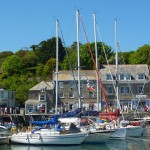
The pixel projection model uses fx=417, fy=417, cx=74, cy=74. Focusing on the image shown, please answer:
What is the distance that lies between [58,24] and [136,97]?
105 ft

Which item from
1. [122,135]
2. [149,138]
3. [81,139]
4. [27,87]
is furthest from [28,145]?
[27,87]

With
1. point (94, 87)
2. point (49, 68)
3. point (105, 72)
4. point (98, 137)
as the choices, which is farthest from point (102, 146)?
point (49, 68)

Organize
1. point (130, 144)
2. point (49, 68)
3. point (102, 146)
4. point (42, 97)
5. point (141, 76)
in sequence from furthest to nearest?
1. point (49, 68)
2. point (141, 76)
3. point (42, 97)
4. point (130, 144)
5. point (102, 146)

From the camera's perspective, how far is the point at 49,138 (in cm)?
4050

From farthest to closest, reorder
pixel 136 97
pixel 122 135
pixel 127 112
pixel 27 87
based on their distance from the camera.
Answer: pixel 27 87
pixel 136 97
pixel 127 112
pixel 122 135

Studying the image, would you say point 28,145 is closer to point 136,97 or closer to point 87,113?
point 87,113

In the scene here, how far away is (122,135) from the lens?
4603 centimetres

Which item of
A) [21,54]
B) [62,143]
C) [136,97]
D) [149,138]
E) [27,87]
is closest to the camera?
[62,143]

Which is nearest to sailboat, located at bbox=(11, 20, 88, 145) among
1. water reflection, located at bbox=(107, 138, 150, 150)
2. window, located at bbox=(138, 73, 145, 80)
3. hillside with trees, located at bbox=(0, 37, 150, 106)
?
water reflection, located at bbox=(107, 138, 150, 150)

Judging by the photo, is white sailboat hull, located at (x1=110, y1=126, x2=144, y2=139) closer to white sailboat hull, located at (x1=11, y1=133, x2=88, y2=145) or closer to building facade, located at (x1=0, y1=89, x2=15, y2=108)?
white sailboat hull, located at (x1=11, y1=133, x2=88, y2=145)

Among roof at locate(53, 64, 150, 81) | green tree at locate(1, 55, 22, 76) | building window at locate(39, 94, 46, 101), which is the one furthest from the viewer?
green tree at locate(1, 55, 22, 76)

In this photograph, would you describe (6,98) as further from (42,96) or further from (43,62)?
(43,62)

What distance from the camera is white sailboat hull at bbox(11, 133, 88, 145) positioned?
40.5 metres

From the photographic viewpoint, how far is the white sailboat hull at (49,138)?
40500 millimetres
